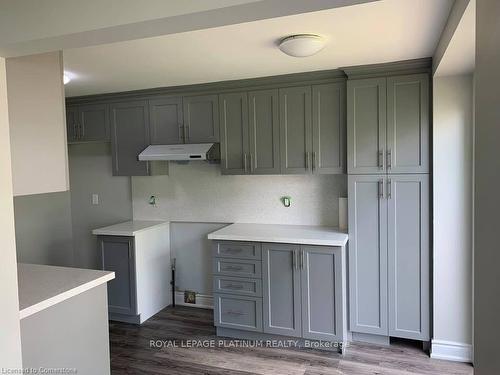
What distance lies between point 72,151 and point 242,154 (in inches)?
87.9

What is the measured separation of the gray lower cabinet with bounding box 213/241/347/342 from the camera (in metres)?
3.12

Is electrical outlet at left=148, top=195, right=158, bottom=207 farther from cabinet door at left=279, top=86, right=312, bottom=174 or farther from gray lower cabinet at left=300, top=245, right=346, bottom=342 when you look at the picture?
gray lower cabinet at left=300, top=245, right=346, bottom=342

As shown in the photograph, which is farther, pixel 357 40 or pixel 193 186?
pixel 193 186

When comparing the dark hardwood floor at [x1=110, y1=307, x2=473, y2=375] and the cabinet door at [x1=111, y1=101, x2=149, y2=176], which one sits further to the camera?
the cabinet door at [x1=111, y1=101, x2=149, y2=176]

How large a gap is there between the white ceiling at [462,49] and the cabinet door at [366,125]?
0.45m

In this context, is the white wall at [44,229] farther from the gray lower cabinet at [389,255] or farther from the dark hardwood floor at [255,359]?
the gray lower cabinet at [389,255]

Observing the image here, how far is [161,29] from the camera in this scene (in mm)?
1330

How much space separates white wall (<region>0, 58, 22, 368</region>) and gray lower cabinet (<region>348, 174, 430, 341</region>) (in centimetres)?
236

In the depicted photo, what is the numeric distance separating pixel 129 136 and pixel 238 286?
6.02ft

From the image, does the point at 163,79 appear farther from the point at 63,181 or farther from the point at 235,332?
the point at 235,332

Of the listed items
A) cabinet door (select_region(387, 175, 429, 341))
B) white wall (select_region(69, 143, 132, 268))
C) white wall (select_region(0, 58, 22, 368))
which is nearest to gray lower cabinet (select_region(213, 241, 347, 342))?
cabinet door (select_region(387, 175, 429, 341))

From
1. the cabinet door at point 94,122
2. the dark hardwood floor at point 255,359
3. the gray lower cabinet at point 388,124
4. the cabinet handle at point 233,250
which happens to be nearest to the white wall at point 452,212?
the gray lower cabinet at point 388,124

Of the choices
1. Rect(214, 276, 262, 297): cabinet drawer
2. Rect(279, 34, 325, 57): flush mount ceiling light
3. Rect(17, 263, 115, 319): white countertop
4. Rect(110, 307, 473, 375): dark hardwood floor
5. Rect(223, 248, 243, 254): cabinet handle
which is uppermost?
Rect(279, 34, 325, 57): flush mount ceiling light

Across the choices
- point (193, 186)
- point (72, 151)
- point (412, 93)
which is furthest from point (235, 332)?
point (72, 151)
